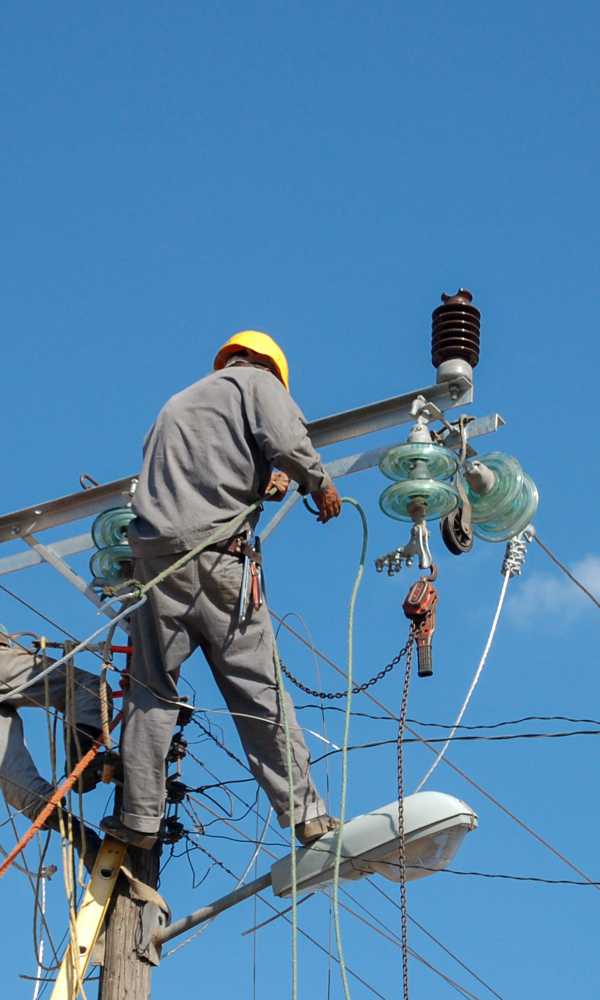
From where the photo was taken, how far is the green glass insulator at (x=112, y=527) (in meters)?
8.45

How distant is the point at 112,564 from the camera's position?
845 centimetres

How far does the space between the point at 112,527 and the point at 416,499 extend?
1.47 metres

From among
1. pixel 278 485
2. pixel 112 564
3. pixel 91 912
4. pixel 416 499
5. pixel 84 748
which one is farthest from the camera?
pixel 112 564

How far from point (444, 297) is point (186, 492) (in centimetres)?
181

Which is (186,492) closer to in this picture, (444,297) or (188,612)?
(188,612)

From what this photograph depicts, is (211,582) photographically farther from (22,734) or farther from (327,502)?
(22,734)

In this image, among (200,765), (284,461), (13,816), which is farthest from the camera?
(200,765)

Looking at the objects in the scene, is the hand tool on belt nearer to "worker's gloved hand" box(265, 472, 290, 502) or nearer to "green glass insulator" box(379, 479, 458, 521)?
"worker's gloved hand" box(265, 472, 290, 502)

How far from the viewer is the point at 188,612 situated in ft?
24.1

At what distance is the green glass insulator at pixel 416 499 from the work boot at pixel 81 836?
5.88 feet

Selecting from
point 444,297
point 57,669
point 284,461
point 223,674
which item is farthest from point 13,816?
point 444,297

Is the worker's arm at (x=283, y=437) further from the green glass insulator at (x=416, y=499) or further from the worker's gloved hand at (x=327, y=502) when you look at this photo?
the green glass insulator at (x=416, y=499)

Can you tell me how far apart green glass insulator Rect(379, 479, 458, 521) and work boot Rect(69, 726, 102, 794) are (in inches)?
60.8

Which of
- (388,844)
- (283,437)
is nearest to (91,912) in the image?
(388,844)
